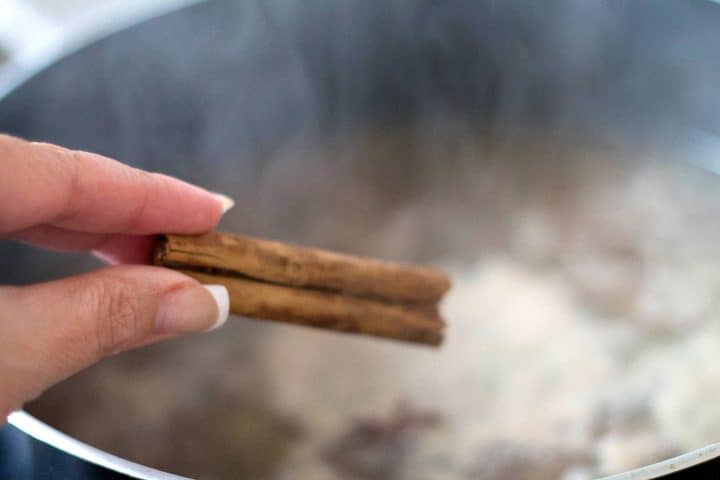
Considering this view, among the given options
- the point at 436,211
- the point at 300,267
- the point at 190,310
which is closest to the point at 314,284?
the point at 300,267

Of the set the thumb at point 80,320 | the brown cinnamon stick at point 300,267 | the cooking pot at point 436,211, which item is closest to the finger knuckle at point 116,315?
the thumb at point 80,320

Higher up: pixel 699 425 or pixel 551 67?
pixel 551 67

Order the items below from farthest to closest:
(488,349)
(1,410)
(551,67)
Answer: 1. (551,67)
2. (488,349)
3. (1,410)

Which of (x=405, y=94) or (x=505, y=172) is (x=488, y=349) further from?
(x=405, y=94)

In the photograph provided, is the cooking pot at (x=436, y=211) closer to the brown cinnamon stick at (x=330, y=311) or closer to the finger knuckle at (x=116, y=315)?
the brown cinnamon stick at (x=330, y=311)

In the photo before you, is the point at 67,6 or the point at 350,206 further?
the point at 350,206

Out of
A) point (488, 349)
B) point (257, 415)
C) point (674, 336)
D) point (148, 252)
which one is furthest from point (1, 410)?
point (674, 336)

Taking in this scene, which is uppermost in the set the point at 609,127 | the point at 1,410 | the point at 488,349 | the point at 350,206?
the point at 609,127
